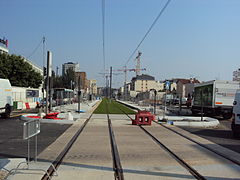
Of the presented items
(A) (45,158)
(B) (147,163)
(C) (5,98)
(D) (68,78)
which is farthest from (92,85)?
(B) (147,163)

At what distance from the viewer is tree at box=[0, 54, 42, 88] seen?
50.4 meters

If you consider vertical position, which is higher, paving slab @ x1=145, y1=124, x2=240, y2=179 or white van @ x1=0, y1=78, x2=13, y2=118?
white van @ x1=0, y1=78, x2=13, y2=118

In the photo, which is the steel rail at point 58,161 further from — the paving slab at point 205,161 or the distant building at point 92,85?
the distant building at point 92,85

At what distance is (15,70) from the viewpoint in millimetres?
51719

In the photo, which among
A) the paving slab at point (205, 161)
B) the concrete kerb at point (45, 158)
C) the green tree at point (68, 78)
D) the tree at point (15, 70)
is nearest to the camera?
the concrete kerb at point (45, 158)

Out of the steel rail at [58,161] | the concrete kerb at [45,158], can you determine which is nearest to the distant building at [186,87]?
the concrete kerb at [45,158]

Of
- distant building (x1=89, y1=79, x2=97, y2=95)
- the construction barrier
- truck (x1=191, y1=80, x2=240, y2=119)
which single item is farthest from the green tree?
the construction barrier

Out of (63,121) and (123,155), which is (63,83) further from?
(123,155)

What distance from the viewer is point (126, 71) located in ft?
502

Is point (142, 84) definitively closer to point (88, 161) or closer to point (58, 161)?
point (88, 161)

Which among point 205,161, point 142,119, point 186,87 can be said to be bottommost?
point 205,161

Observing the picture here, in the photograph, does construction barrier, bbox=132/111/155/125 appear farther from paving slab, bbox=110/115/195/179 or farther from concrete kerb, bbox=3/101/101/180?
paving slab, bbox=110/115/195/179

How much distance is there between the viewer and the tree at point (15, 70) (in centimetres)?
5038

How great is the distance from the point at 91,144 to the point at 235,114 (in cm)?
641
